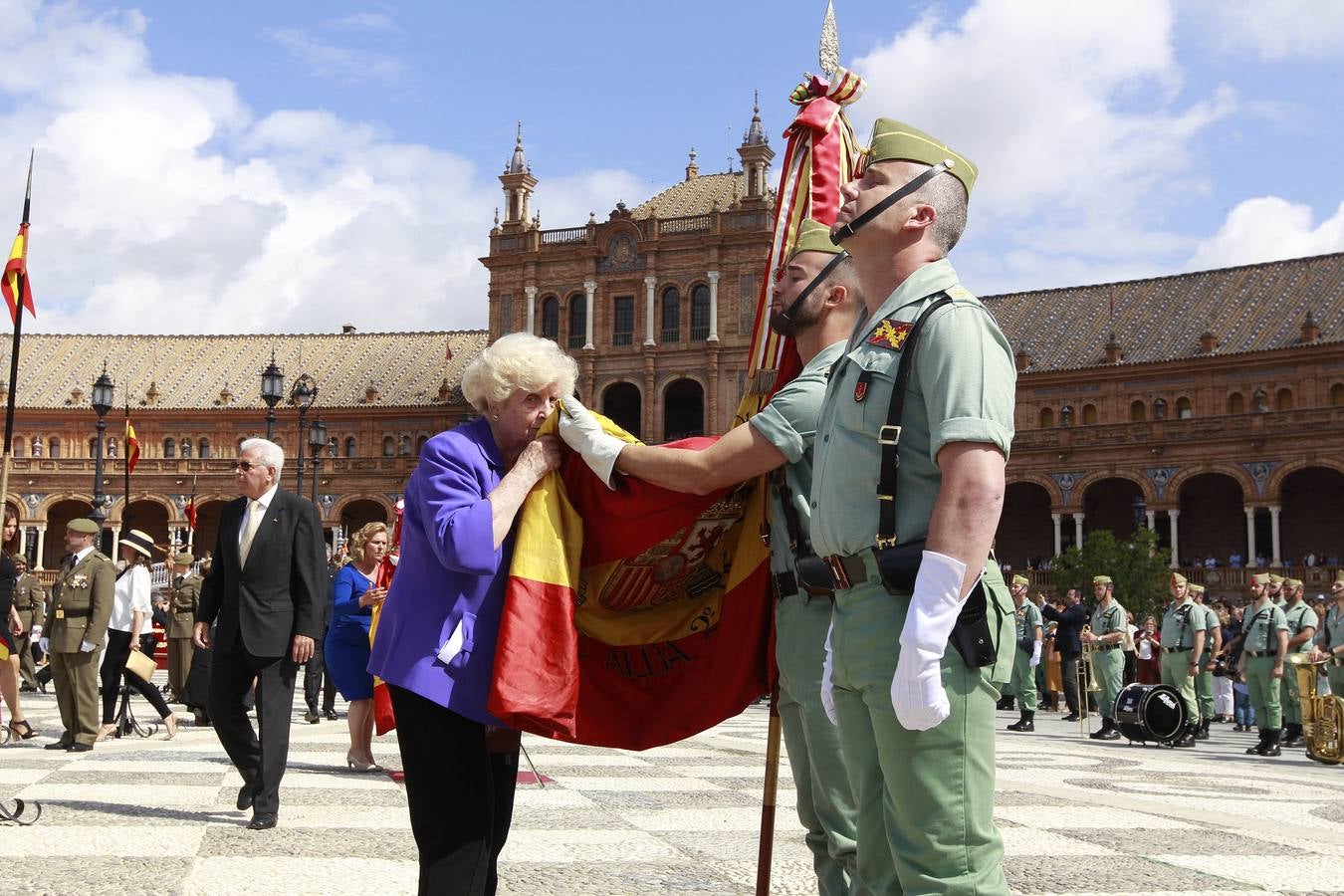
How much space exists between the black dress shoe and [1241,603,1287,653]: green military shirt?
11021 millimetres

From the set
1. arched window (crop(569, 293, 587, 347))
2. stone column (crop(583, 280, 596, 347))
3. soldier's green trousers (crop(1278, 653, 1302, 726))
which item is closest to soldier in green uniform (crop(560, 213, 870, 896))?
soldier's green trousers (crop(1278, 653, 1302, 726))

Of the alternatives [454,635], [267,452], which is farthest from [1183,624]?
[454,635]

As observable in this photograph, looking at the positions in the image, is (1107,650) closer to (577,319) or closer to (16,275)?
(16,275)

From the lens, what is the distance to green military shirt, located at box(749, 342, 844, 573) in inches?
135

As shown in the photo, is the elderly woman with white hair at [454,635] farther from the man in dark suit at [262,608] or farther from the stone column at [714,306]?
the stone column at [714,306]

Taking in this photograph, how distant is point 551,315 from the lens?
55.8 meters

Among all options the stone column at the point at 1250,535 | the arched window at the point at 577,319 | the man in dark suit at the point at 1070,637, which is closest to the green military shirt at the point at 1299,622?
the man in dark suit at the point at 1070,637

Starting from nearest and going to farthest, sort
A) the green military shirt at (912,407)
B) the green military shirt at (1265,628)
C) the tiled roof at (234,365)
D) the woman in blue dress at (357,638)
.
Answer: the green military shirt at (912,407) → the woman in blue dress at (357,638) → the green military shirt at (1265,628) → the tiled roof at (234,365)

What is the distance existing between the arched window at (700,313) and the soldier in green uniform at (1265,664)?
130ft

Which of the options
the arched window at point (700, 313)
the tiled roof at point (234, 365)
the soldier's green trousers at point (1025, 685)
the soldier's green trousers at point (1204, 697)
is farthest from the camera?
the tiled roof at point (234, 365)

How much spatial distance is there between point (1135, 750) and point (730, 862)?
887 cm

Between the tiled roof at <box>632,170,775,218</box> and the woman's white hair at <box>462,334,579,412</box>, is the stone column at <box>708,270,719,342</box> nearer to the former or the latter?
the tiled roof at <box>632,170,775,218</box>

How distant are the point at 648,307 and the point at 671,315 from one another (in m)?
0.99

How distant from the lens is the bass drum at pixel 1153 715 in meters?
13.5
